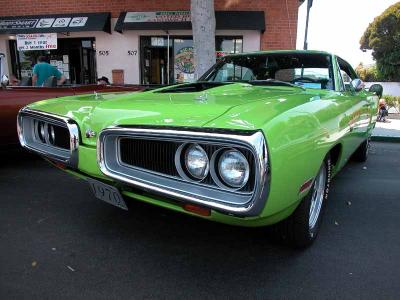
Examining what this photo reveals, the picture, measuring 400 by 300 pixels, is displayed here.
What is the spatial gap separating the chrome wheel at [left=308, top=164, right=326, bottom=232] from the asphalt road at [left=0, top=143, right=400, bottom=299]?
0.19 meters

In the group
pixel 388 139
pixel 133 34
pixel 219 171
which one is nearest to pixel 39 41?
pixel 133 34

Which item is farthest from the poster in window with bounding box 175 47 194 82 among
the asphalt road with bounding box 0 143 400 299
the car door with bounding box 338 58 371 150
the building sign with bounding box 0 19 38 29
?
the asphalt road with bounding box 0 143 400 299

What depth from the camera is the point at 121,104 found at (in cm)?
240

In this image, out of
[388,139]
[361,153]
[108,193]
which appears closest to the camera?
[108,193]

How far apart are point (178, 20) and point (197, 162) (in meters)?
9.34

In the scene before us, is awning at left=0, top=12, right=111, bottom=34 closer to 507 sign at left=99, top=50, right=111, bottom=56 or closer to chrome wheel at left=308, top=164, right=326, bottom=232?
507 sign at left=99, top=50, right=111, bottom=56

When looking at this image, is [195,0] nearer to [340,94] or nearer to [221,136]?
[340,94]

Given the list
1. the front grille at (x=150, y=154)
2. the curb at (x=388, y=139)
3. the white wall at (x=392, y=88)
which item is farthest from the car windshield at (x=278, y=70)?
the white wall at (x=392, y=88)

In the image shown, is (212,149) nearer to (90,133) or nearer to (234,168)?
(234,168)

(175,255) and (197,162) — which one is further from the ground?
(197,162)

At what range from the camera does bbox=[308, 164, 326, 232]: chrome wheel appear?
266 cm

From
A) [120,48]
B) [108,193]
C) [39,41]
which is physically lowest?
[108,193]

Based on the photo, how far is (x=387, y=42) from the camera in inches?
1097

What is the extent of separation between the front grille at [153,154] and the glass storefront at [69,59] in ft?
34.8
